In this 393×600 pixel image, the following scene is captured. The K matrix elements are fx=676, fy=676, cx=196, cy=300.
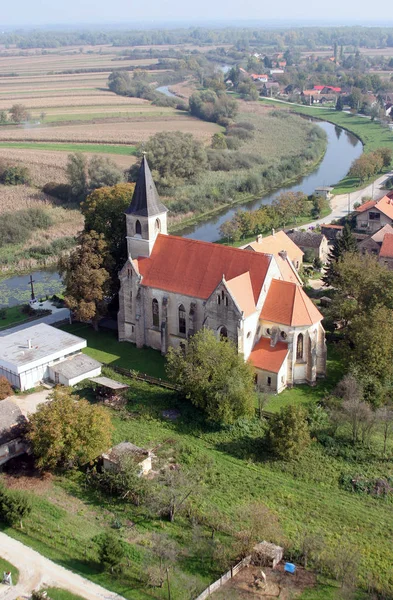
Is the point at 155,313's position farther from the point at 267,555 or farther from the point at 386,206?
the point at 386,206

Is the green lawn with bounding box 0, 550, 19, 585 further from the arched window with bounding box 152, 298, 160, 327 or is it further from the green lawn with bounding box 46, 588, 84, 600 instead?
the arched window with bounding box 152, 298, 160, 327

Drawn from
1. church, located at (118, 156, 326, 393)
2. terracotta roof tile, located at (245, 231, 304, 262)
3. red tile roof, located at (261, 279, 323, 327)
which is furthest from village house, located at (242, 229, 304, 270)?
red tile roof, located at (261, 279, 323, 327)

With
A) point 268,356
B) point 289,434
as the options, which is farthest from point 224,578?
point 268,356

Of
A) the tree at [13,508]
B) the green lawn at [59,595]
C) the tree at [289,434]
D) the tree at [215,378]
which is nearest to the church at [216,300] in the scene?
the tree at [215,378]

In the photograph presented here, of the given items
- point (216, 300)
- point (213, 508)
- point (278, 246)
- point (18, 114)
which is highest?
point (18, 114)

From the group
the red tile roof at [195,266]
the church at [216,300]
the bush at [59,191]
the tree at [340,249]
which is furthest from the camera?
the bush at [59,191]

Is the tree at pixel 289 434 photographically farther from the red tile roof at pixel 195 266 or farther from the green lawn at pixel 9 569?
the green lawn at pixel 9 569

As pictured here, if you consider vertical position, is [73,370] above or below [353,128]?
below
